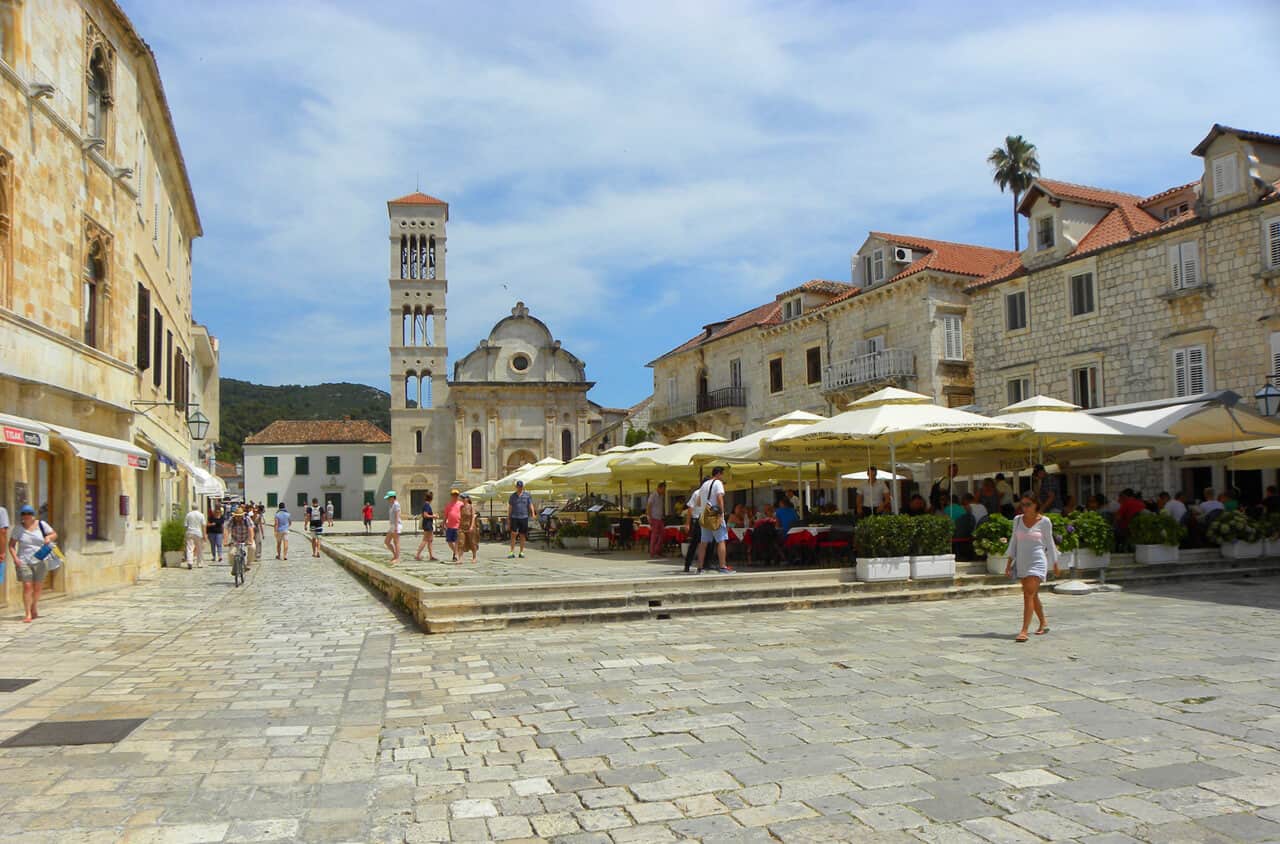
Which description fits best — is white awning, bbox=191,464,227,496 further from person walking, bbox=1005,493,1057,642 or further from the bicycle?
person walking, bbox=1005,493,1057,642

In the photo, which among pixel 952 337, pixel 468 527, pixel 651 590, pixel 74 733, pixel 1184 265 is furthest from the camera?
pixel 952 337

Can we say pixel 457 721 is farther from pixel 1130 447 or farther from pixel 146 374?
pixel 146 374

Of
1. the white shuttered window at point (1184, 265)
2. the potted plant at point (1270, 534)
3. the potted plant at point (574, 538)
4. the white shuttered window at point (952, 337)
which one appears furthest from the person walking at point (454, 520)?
A: the white shuttered window at point (1184, 265)

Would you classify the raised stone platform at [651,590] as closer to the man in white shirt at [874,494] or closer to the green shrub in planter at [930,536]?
the green shrub in planter at [930,536]

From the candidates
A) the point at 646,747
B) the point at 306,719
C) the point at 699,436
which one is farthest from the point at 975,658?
the point at 699,436

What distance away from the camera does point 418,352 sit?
63031 millimetres

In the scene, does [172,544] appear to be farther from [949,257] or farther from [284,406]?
[284,406]

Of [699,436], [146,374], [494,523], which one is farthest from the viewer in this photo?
[494,523]

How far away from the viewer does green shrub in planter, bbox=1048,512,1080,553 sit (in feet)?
45.9

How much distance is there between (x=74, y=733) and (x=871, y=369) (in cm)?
A: 2687

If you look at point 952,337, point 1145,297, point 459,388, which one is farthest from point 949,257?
point 459,388

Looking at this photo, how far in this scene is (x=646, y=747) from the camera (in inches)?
221

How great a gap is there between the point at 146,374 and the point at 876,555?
15061 millimetres

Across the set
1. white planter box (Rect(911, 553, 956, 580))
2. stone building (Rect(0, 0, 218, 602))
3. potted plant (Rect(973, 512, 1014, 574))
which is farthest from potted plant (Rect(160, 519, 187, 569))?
potted plant (Rect(973, 512, 1014, 574))
